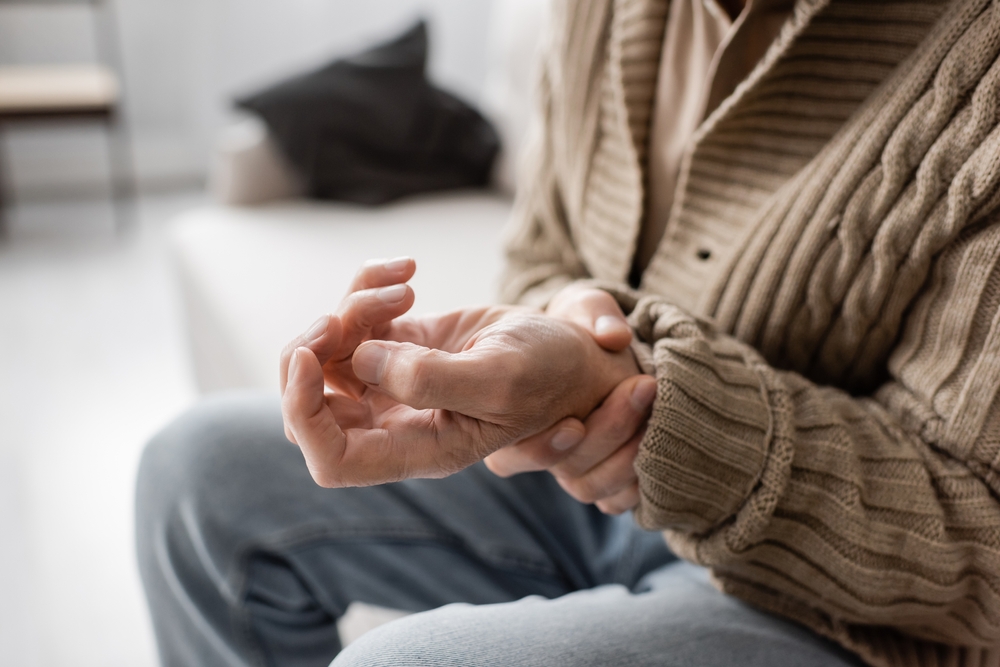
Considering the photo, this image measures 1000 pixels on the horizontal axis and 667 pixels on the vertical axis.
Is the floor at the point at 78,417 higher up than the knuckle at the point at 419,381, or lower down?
lower down

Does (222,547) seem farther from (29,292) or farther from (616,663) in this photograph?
(29,292)

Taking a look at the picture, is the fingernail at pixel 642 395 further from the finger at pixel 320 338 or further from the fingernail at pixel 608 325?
the finger at pixel 320 338

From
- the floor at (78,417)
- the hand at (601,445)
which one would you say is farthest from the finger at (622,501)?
the floor at (78,417)

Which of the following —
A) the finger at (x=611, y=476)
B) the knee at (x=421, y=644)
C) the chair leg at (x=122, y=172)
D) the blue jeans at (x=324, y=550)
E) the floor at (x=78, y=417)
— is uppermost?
the finger at (x=611, y=476)

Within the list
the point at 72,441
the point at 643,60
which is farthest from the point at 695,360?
the point at 72,441

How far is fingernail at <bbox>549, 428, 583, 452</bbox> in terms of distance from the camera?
21.6 inches

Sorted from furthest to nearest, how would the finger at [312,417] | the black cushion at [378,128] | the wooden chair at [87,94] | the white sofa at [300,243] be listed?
the wooden chair at [87,94] → the black cushion at [378,128] → the white sofa at [300,243] → the finger at [312,417]

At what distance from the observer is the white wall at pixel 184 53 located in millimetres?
2830

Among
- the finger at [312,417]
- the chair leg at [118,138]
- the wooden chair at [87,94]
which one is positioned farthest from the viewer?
the chair leg at [118,138]

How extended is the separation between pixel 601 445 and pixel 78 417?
55.5 inches

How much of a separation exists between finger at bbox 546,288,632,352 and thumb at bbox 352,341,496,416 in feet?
0.42

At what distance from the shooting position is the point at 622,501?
61 cm

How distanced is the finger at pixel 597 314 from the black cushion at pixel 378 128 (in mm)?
1168

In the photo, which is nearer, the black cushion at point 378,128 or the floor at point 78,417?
the floor at point 78,417
